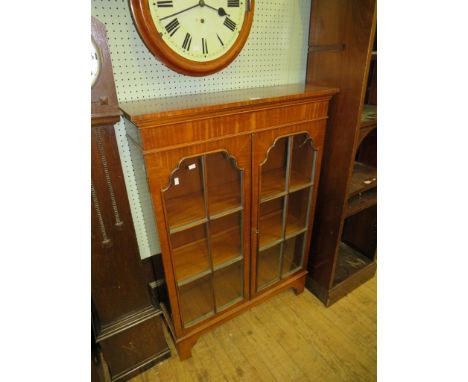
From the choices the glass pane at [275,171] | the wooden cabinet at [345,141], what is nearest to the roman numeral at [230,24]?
the wooden cabinet at [345,141]

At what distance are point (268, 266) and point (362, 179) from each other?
2.64 feet

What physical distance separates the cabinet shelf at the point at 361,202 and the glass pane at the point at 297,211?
250 millimetres

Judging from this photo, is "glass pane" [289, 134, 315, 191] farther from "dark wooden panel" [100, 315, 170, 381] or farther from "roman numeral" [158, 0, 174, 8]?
"dark wooden panel" [100, 315, 170, 381]

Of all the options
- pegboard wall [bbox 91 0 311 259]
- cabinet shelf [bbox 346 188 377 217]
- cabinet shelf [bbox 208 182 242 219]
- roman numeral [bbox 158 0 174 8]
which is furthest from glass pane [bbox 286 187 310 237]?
roman numeral [bbox 158 0 174 8]

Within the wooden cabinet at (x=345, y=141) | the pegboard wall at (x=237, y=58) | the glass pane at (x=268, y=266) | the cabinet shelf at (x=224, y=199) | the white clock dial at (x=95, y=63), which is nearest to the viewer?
the white clock dial at (x=95, y=63)

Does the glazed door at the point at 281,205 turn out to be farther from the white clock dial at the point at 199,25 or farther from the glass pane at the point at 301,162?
the white clock dial at the point at 199,25

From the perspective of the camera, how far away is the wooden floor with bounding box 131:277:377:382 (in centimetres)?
142

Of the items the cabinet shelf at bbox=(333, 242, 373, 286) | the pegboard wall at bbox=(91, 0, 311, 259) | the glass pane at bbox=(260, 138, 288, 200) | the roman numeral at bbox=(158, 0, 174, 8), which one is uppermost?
the roman numeral at bbox=(158, 0, 174, 8)

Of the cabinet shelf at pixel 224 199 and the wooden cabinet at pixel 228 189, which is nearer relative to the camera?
the wooden cabinet at pixel 228 189

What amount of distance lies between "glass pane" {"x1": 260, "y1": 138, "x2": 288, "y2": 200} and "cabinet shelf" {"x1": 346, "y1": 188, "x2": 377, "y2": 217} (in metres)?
0.45

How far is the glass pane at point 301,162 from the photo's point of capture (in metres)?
1.38
